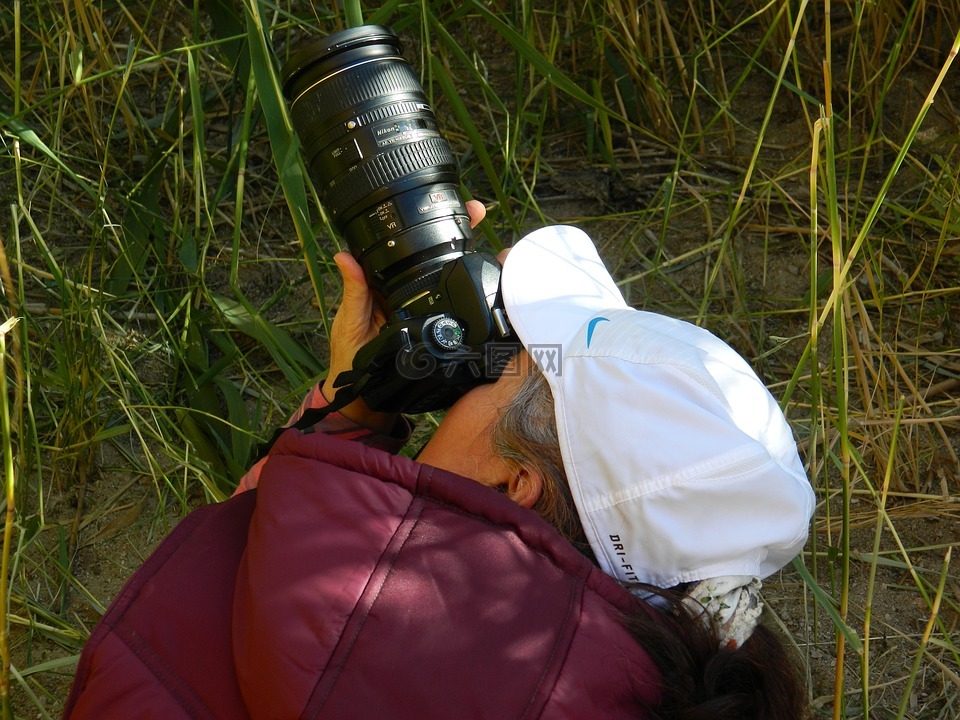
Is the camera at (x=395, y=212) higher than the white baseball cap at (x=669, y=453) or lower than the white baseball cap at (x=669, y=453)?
higher

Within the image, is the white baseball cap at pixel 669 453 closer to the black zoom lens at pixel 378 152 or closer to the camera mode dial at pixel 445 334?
the camera mode dial at pixel 445 334

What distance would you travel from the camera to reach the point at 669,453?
0.86 metres

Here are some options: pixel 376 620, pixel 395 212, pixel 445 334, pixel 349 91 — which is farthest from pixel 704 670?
pixel 349 91

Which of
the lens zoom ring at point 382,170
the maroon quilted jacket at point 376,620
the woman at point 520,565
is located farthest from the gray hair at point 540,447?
the lens zoom ring at point 382,170

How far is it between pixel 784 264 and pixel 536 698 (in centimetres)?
121

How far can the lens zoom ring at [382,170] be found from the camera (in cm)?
109

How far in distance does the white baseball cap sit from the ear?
40mm

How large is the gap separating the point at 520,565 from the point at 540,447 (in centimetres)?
17

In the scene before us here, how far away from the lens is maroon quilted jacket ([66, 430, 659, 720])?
753mm

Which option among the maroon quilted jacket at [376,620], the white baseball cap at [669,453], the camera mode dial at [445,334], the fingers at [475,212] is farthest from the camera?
the fingers at [475,212]

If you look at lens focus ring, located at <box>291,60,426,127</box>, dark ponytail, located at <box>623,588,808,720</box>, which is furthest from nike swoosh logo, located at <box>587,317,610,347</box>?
lens focus ring, located at <box>291,60,426,127</box>

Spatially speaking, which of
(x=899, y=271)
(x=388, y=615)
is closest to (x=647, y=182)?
(x=899, y=271)

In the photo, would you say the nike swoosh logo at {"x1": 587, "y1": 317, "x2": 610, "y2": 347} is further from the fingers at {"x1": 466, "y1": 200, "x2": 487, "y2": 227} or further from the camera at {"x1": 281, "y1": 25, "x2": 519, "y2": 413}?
the fingers at {"x1": 466, "y1": 200, "x2": 487, "y2": 227}

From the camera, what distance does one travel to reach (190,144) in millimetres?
1804
